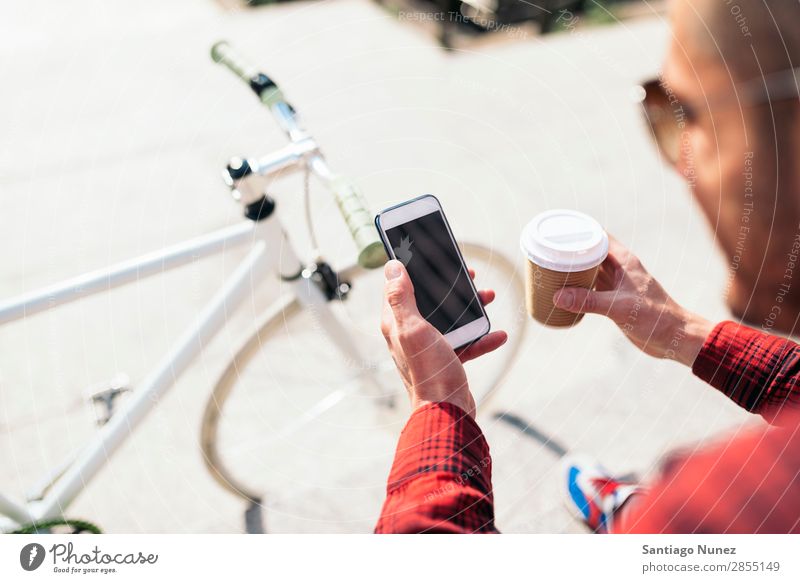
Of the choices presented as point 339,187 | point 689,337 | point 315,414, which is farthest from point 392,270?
point 315,414

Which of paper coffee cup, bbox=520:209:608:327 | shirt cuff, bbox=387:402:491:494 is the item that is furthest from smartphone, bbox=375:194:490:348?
shirt cuff, bbox=387:402:491:494

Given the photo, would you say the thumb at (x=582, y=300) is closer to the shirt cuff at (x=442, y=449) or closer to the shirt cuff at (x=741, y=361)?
the shirt cuff at (x=741, y=361)

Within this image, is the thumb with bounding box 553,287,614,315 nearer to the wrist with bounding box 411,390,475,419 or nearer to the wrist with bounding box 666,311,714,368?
the wrist with bounding box 666,311,714,368

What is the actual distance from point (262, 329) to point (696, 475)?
1.08 metres

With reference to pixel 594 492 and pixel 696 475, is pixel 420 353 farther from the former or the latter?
pixel 594 492

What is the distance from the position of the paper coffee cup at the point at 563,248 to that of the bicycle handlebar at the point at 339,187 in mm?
261

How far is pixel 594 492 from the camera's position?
64.8 inches

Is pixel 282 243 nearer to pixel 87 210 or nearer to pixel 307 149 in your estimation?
pixel 307 149

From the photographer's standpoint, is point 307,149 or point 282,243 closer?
point 307,149

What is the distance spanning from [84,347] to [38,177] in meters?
1.01

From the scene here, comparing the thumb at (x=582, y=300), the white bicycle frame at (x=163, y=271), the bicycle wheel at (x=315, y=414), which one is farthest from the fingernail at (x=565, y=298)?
the bicycle wheel at (x=315, y=414)

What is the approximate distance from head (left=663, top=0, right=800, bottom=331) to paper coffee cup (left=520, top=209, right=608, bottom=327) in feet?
0.63
